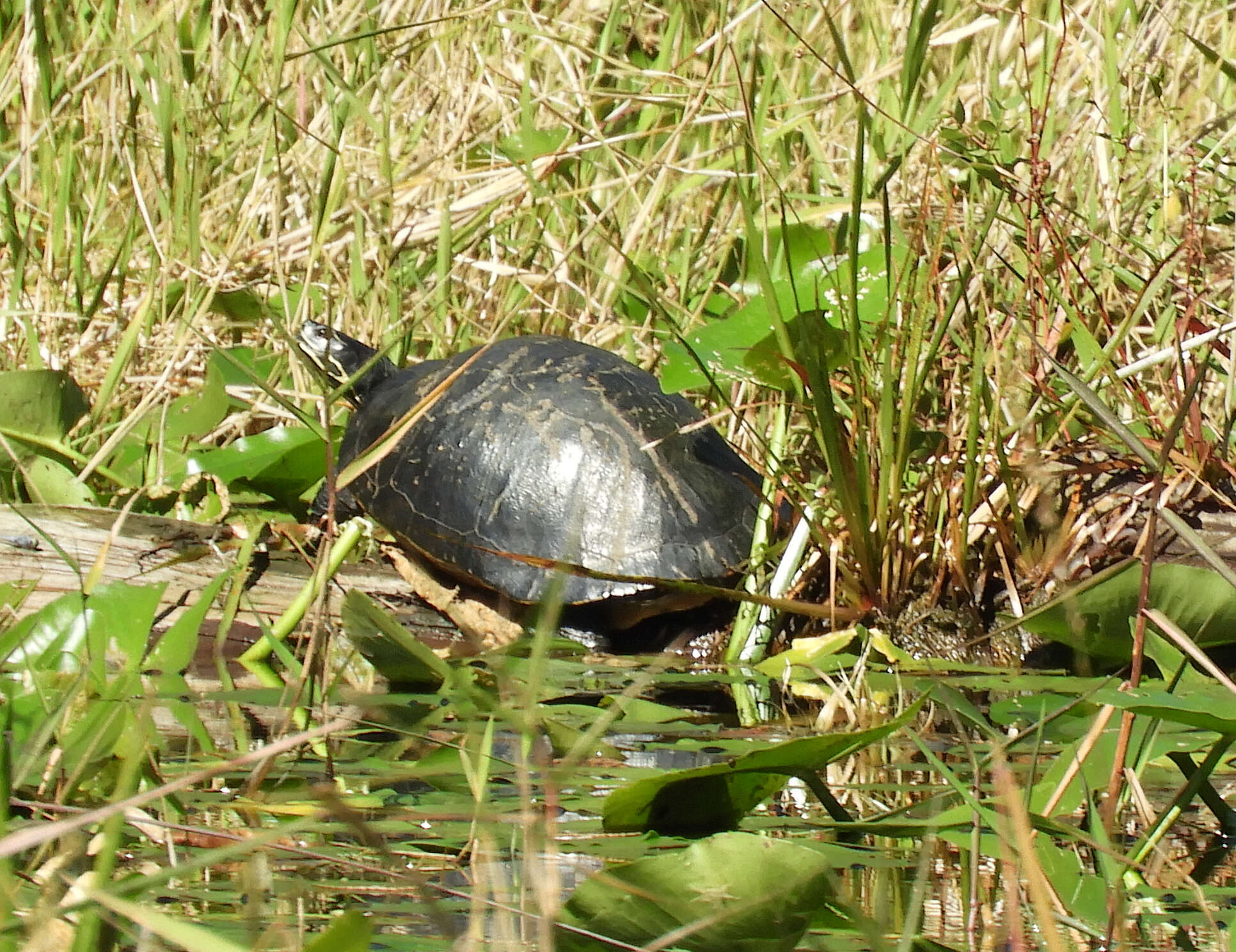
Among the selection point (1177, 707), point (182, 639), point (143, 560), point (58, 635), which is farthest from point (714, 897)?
point (143, 560)

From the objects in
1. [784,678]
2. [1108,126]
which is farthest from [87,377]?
[1108,126]

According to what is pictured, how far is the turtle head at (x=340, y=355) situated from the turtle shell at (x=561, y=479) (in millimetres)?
412

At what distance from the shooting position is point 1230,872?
1.22 metres

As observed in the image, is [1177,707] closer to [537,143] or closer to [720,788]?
[720,788]

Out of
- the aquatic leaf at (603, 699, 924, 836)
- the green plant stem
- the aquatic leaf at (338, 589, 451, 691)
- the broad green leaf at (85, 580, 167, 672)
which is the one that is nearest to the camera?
the aquatic leaf at (603, 699, 924, 836)

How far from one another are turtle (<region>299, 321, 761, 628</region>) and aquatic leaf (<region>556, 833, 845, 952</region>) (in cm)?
200

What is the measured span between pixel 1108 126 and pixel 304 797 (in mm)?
2570

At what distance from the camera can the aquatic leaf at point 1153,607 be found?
1889 millimetres

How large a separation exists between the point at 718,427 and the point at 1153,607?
1.61 meters

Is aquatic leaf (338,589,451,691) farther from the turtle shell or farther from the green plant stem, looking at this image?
the turtle shell

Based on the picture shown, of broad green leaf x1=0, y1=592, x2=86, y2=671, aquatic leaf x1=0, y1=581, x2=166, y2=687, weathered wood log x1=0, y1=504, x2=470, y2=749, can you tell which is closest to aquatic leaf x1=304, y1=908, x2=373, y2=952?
aquatic leaf x1=0, y1=581, x2=166, y2=687

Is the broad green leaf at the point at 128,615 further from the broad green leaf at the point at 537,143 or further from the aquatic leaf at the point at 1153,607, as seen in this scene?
the broad green leaf at the point at 537,143

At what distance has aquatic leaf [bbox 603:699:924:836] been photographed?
1.17 metres

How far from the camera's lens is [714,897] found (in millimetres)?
936
